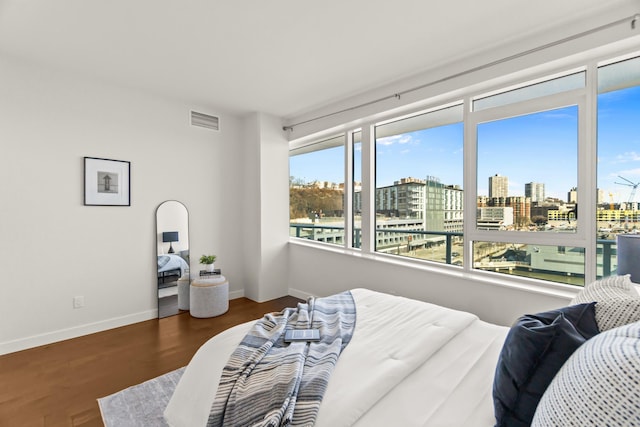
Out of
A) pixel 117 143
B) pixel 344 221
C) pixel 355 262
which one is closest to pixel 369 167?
pixel 344 221

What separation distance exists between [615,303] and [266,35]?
8.36 ft

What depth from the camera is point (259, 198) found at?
418cm

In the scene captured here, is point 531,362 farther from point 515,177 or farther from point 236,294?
point 236,294

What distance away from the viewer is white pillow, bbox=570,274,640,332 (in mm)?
1017

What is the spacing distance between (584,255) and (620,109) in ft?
3.53

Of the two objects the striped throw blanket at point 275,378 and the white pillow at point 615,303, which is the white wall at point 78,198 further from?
the white pillow at point 615,303

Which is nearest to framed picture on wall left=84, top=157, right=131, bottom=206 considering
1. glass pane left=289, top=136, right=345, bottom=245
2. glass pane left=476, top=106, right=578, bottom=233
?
glass pane left=289, top=136, right=345, bottom=245

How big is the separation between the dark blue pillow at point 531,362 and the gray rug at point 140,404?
6.06 ft

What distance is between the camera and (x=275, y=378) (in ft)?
4.16

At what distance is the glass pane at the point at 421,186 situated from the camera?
308 cm

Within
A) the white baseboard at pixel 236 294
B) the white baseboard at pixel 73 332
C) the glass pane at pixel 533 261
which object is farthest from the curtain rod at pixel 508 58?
the white baseboard at pixel 73 332

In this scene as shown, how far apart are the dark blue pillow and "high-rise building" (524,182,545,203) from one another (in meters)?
1.71

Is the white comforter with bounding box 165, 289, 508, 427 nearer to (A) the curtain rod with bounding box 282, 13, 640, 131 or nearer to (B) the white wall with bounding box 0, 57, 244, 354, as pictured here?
(A) the curtain rod with bounding box 282, 13, 640, 131

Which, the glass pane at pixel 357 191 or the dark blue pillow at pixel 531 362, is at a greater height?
the glass pane at pixel 357 191
